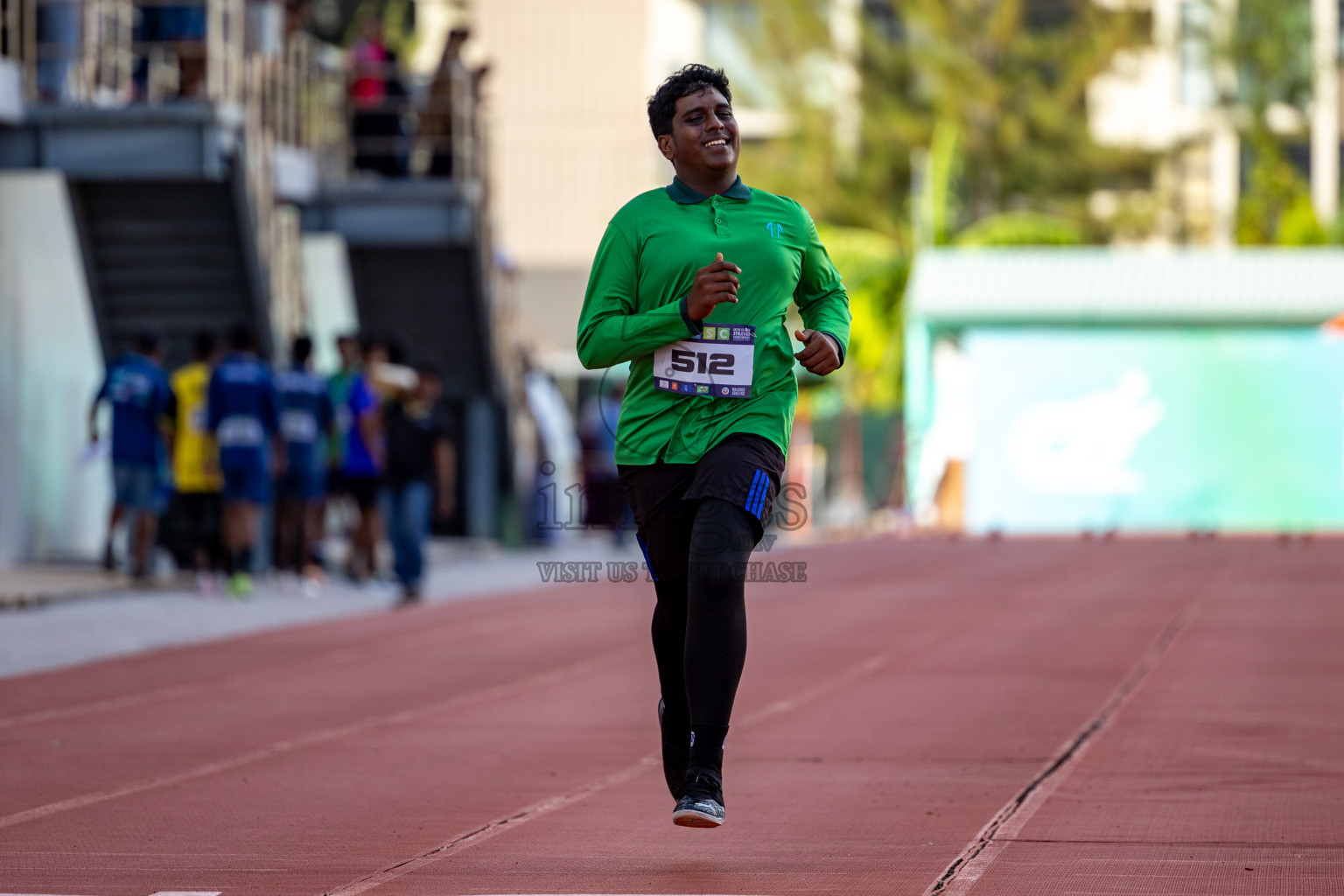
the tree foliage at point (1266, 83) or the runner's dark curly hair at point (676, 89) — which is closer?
the runner's dark curly hair at point (676, 89)

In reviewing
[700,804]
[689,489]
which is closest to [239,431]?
[689,489]

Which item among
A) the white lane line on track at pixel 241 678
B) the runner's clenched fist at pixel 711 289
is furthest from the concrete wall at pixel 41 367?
the runner's clenched fist at pixel 711 289

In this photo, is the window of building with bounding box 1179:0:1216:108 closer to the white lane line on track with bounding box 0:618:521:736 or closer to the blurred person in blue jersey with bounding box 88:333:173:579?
the blurred person in blue jersey with bounding box 88:333:173:579

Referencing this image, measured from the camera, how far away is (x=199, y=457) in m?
17.5

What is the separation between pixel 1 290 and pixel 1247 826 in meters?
16.0

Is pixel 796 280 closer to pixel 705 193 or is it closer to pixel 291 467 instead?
pixel 705 193

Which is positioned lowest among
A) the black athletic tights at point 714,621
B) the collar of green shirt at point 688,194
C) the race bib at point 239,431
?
the race bib at point 239,431

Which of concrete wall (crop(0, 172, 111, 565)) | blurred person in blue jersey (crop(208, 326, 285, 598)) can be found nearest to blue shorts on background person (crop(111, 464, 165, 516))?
blurred person in blue jersey (crop(208, 326, 285, 598))

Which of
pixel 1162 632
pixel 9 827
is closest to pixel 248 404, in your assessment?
pixel 1162 632

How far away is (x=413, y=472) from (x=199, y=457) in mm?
1709

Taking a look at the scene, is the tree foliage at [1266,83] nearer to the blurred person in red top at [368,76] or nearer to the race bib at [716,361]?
the blurred person in red top at [368,76]

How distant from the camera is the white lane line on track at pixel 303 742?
23.3 ft

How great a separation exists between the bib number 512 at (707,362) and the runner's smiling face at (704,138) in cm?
50

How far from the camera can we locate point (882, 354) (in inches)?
1726
